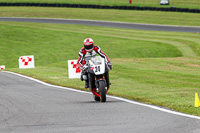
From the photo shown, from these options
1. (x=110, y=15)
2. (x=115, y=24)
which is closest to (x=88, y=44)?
(x=115, y=24)

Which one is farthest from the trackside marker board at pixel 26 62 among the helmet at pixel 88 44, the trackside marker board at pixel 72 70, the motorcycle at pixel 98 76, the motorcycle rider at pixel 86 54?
the motorcycle at pixel 98 76

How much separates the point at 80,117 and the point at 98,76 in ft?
9.29

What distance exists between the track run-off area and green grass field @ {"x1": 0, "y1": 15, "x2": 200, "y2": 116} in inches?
33.2

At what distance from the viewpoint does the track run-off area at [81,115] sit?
6.95m

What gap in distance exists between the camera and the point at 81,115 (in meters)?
8.41

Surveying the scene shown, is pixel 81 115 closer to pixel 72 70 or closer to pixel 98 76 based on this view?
pixel 98 76

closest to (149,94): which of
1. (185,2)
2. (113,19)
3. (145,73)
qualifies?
(145,73)

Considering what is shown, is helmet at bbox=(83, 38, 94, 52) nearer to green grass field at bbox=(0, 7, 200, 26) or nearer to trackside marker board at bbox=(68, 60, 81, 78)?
trackside marker board at bbox=(68, 60, 81, 78)

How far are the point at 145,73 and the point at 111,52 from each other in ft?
49.6

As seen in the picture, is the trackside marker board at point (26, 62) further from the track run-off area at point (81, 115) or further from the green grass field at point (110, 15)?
the green grass field at point (110, 15)

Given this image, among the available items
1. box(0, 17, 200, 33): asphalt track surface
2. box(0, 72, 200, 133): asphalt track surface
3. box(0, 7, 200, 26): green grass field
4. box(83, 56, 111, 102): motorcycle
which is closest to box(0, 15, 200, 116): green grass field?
box(0, 72, 200, 133): asphalt track surface

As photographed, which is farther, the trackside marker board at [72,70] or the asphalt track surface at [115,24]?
the asphalt track surface at [115,24]

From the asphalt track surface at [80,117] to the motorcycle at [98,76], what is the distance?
0.29 meters

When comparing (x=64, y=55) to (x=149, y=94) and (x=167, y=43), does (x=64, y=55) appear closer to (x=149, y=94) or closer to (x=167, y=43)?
(x=167, y=43)
